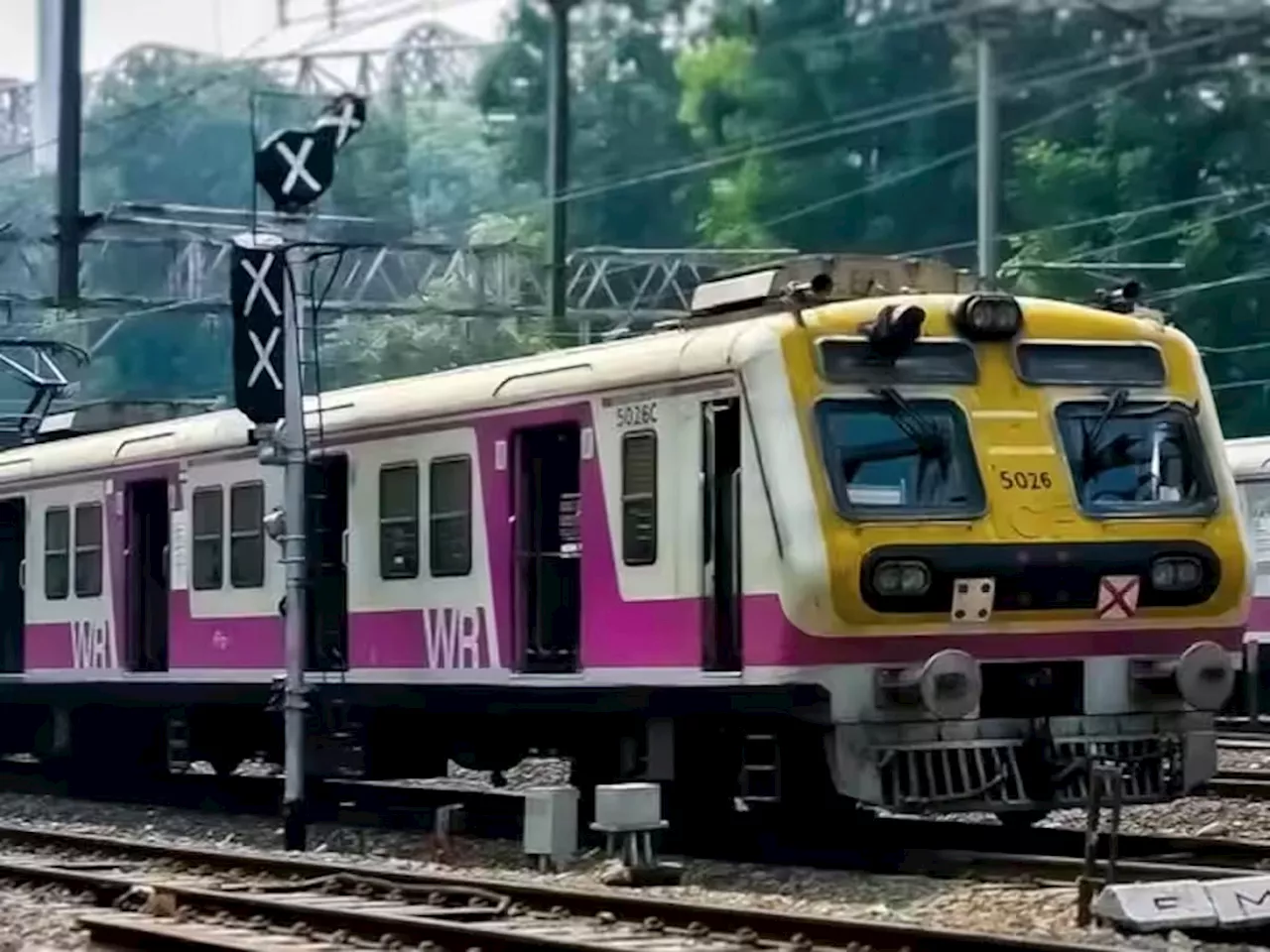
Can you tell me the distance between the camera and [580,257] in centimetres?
3881

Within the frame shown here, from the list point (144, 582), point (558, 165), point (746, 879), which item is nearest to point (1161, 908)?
point (746, 879)

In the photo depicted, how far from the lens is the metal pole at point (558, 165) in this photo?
35531 mm

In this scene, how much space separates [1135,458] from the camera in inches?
599

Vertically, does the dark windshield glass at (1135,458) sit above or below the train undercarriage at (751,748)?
above

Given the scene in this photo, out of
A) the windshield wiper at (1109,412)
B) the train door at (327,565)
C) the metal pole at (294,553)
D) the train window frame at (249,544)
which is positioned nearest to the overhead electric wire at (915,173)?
the train window frame at (249,544)

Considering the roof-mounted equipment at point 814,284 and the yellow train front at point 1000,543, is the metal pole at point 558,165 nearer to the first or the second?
the roof-mounted equipment at point 814,284

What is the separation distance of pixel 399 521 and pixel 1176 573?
4.95m

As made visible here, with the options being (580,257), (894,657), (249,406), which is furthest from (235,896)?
(580,257)

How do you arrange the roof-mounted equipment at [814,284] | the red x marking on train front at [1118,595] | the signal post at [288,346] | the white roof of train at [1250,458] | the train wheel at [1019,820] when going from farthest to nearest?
the white roof of train at [1250,458] < the signal post at [288,346] < the train wheel at [1019,820] < the roof-mounted equipment at [814,284] < the red x marking on train front at [1118,595]

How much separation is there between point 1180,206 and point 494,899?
33.9m

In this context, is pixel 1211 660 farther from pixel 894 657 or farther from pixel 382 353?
pixel 382 353

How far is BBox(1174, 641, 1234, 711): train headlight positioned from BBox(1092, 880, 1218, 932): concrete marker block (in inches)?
134

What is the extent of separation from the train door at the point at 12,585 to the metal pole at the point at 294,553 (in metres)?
7.23

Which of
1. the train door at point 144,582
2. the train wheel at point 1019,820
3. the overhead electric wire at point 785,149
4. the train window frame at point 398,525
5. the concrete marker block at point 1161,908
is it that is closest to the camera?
the concrete marker block at point 1161,908
